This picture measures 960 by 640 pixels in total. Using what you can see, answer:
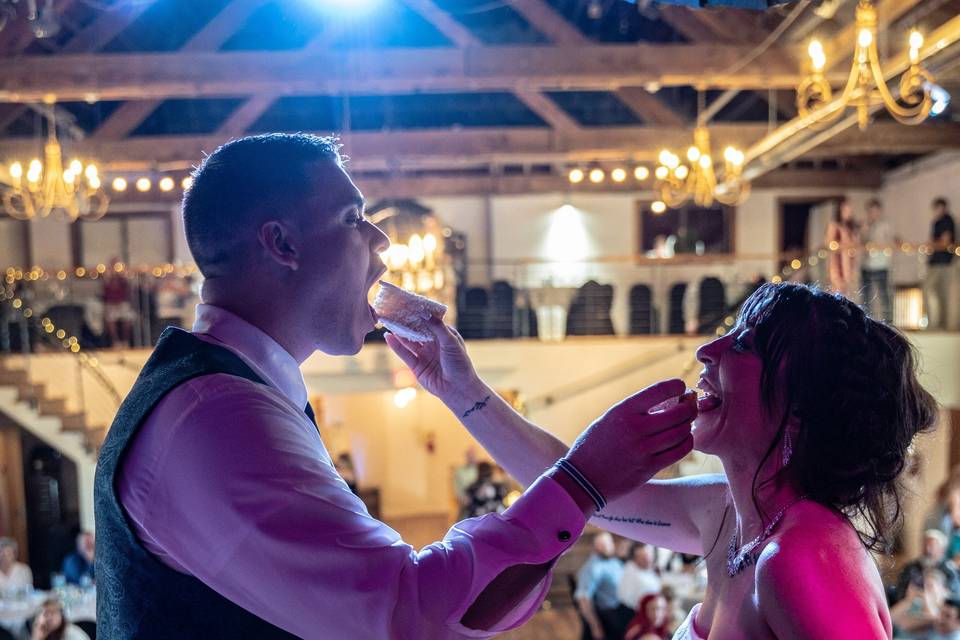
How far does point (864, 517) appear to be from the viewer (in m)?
1.28

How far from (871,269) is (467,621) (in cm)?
987

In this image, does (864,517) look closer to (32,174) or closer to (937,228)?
(32,174)

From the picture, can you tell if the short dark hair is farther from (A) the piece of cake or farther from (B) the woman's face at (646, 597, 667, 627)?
(B) the woman's face at (646, 597, 667, 627)

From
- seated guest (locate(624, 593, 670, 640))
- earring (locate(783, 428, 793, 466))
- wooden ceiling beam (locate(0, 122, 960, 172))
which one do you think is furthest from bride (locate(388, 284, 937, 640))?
wooden ceiling beam (locate(0, 122, 960, 172))

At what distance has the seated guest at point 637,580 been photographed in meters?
6.04

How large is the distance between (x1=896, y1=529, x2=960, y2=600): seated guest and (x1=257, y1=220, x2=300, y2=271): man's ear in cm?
586

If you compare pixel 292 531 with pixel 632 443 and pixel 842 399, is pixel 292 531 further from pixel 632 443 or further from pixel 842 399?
pixel 842 399

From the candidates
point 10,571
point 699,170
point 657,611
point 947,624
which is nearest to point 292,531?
point 657,611

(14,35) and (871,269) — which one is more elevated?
(14,35)

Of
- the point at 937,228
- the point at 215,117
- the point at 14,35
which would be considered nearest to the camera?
the point at 14,35

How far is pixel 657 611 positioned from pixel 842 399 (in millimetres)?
4324

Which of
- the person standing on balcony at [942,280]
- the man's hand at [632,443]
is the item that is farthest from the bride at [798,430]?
the person standing on balcony at [942,280]

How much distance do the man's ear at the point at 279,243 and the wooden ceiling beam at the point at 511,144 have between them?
757 cm

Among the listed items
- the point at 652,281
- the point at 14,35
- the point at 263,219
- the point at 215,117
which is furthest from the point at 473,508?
the point at 263,219
